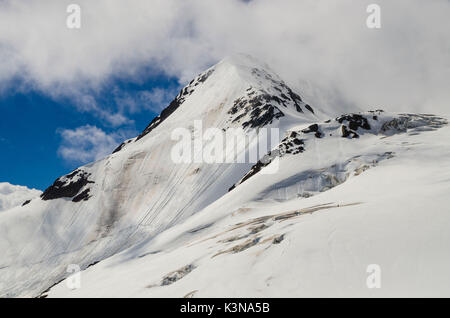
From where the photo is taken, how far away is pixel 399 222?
760 inches

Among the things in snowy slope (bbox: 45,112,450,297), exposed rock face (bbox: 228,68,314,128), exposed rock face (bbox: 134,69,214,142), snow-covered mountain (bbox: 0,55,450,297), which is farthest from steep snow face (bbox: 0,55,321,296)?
snowy slope (bbox: 45,112,450,297)

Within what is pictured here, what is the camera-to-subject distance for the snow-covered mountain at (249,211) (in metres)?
16.9

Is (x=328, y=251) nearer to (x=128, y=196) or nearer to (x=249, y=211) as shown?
(x=249, y=211)

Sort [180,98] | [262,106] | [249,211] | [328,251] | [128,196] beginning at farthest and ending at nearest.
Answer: [180,98] → [262,106] → [128,196] → [249,211] → [328,251]

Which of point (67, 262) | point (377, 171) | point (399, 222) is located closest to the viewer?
point (399, 222)

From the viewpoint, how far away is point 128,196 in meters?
90.6

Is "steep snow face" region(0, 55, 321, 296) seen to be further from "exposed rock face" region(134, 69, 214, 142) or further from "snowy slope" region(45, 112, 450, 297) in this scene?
"snowy slope" region(45, 112, 450, 297)

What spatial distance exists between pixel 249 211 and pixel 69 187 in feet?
234

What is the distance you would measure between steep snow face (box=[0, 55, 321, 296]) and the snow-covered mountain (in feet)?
1.20

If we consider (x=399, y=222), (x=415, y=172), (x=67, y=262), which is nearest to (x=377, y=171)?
(x=415, y=172)

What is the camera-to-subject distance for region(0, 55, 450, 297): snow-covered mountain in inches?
664

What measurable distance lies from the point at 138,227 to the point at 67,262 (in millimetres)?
15317

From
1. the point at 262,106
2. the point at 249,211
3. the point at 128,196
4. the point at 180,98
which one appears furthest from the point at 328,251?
the point at 180,98
